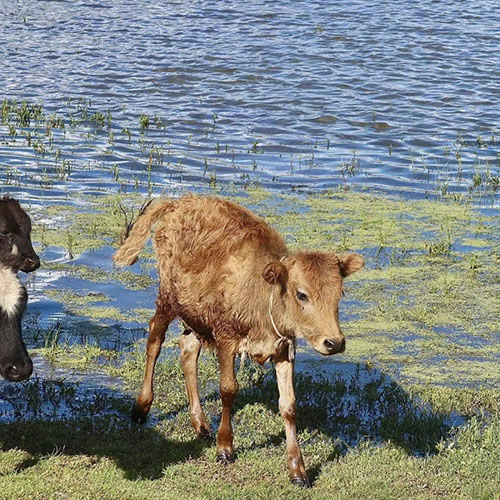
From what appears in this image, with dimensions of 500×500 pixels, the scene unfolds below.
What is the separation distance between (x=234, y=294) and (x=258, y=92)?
15.2 m

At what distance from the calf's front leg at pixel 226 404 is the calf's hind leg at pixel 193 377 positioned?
46 centimetres

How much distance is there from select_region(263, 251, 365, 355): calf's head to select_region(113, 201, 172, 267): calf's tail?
1.41 meters

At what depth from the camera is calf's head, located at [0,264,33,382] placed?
7.16 m

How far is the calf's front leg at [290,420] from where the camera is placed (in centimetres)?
756

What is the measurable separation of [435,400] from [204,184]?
7.56 metres

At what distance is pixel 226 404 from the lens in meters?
7.88

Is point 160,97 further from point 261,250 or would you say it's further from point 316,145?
point 261,250

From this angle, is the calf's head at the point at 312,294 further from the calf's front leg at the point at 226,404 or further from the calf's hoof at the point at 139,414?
the calf's hoof at the point at 139,414

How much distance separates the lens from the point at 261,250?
779cm

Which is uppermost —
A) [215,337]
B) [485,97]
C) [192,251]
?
[192,251]

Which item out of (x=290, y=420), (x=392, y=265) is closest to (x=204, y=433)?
(x=290, y=420)

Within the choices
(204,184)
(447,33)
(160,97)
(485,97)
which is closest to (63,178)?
(204,184)

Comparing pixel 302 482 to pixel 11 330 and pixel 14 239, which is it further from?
pixel 14 239

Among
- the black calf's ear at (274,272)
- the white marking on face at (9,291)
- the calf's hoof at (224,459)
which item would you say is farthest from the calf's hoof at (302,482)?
the white marking on face at (9,291)
